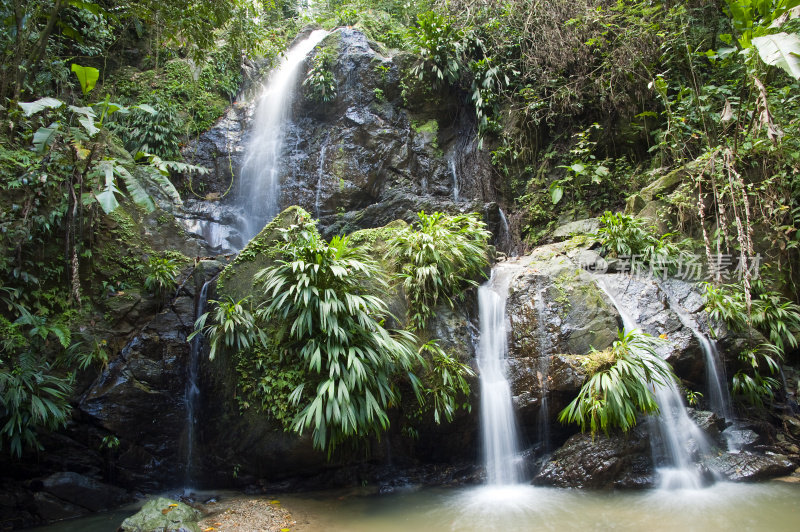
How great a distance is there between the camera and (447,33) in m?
9.96

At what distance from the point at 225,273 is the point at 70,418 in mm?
2336

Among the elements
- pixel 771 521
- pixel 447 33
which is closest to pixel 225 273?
pixel 771 521

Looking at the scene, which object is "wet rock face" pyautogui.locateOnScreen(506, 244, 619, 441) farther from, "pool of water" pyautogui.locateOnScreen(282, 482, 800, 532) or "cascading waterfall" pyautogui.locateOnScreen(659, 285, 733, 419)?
"cascading waterfall" pyautogui.locateOnScreen(659, 285, 733, 419)

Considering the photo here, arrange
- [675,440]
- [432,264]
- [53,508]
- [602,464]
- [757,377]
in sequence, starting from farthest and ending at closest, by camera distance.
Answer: [432,264], [757,377], [675,440], [602,464], [53,508]

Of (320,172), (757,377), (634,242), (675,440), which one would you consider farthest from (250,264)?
(757,377)

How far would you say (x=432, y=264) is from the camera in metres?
5.72

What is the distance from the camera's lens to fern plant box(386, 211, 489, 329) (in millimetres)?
5637

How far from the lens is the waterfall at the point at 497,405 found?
506cm

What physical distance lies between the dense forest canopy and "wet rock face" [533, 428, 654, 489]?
138 centimetres

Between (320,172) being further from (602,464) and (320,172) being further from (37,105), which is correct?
(602,464)

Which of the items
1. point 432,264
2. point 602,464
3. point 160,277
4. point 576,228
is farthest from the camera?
point 576,228

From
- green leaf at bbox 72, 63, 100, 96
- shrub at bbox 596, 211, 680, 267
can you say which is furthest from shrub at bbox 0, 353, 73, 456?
shrub at bbox 596, 211, 680, 267

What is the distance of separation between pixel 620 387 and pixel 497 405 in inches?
55.5

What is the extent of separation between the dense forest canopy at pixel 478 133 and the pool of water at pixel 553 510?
35.8 inches
